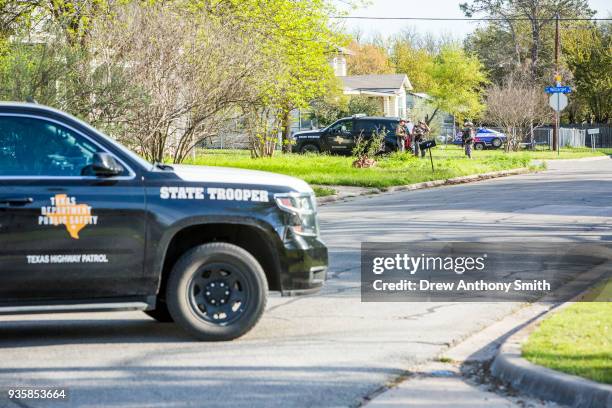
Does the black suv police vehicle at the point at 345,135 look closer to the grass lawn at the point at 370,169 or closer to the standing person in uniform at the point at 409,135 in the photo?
the standing person in uniform at the point at 409,135

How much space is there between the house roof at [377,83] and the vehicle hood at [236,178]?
215 ft

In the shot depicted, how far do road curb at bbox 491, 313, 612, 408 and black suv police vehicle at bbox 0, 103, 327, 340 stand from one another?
1.92 metres

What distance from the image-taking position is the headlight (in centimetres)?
820

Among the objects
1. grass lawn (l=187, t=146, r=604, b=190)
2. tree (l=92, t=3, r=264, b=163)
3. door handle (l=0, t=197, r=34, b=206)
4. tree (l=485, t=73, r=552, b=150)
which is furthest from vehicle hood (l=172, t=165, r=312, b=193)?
tree (l=485, t=73, r=552, b=150)

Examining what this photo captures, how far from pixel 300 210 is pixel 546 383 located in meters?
2.73

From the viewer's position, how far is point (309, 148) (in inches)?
1816

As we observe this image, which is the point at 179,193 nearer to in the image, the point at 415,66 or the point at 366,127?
the point at 366,127

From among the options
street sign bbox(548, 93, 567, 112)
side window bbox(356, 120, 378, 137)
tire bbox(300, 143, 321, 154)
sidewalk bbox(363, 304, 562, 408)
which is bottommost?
sidewalk bbox(363, 304, 562, 408)

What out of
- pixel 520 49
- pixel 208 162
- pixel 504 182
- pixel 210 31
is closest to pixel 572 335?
pixel 210 31

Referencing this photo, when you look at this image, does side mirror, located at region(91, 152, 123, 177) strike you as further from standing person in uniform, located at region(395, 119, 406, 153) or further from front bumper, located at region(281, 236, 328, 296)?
standing person in uniform, located at region(395, 119, 406, 153)

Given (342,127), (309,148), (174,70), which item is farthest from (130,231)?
(309,148)

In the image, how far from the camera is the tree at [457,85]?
7838 centimetres

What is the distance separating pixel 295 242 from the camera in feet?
26.9

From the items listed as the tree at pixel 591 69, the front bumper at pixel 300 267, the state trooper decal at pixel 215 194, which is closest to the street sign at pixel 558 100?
the tree at pixel 591 69
